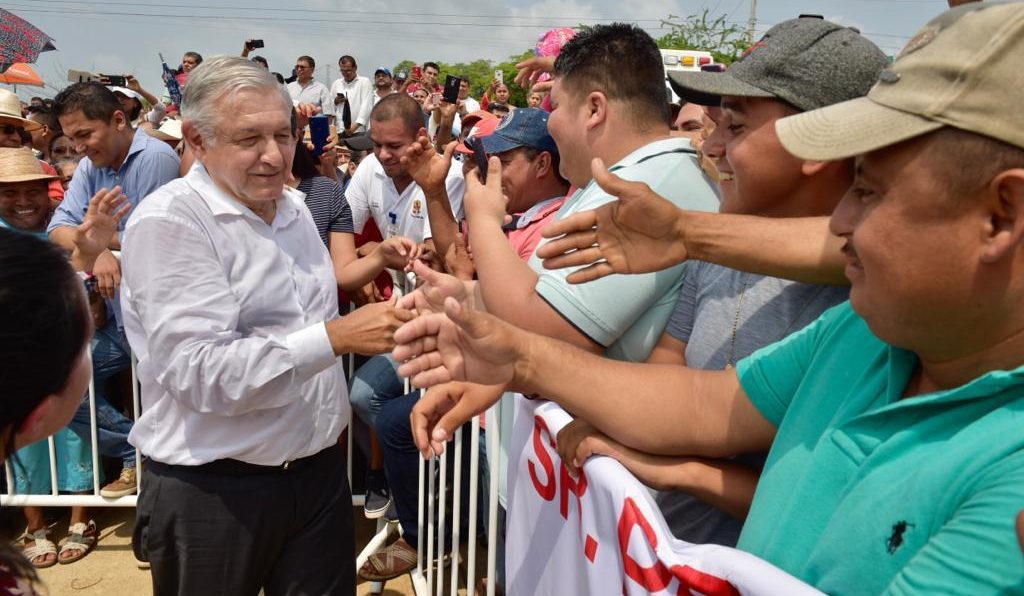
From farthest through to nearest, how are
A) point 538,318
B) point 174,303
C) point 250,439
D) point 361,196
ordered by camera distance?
1. point 361,196
2. point 250,439
3. point 174,303
4. point 538,318

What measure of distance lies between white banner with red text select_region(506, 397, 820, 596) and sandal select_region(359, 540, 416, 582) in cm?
195

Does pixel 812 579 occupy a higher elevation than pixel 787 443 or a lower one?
lower

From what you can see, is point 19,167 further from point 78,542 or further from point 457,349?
point 457,349

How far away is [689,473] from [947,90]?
1.01 m

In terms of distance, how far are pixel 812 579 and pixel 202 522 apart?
205cm

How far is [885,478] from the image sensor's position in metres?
1.12

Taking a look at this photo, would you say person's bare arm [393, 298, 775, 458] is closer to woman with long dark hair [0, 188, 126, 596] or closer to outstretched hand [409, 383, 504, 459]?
outstretched hand [409, 383, 504, 459]

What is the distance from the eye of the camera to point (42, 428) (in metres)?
1.47

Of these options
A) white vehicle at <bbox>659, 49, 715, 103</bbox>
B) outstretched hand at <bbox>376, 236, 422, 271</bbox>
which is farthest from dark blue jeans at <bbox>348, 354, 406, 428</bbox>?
white vehicle at <bbox>659, 49, 715, 103</bbox>

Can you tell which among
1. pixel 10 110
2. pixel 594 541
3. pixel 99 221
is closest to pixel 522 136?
pixel 99 221

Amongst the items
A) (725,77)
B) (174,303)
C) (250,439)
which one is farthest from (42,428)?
(725,77)

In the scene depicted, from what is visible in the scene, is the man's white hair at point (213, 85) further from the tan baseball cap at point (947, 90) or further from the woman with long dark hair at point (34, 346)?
the tan baseball cap at point (947, 90)

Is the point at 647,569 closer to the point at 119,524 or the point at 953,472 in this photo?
the point at 953,472

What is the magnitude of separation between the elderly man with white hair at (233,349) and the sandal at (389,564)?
48.1 inches
